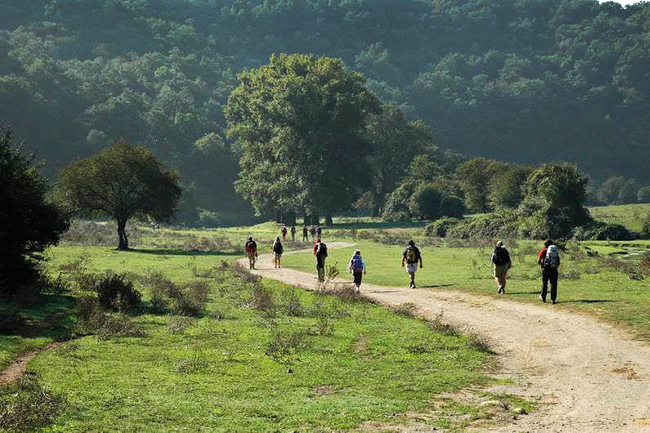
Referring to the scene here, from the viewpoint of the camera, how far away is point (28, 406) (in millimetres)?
12625

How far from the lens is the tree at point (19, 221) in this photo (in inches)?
1069

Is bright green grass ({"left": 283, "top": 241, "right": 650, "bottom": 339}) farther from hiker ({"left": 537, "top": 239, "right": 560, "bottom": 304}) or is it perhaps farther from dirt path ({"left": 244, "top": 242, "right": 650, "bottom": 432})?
dirt path ({"left": 244, "top": 242, "right": 650, "bottom": 432})

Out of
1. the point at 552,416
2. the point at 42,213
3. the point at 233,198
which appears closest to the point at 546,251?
the point at 552,416

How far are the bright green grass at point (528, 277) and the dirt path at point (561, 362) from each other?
1.20 m

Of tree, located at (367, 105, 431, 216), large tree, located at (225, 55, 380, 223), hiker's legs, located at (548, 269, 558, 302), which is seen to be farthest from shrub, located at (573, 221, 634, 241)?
tree, located at (367, 105, 431, 216)

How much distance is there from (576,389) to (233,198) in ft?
480

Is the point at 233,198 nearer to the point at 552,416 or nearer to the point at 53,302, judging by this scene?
the point at 53,302

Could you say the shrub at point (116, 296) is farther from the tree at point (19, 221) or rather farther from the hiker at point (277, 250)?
the hiker at point (277, 250)

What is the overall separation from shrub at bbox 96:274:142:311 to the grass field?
0.65 metres

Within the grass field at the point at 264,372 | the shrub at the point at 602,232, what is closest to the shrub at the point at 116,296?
the grass field at the point at 264,372

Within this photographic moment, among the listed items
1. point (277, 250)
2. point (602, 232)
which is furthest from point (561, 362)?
point (602, 232)

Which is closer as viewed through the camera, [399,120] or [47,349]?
[47,349]

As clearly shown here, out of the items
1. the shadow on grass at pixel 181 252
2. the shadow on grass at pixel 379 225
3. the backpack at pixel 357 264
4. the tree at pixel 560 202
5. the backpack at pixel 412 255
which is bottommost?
the shadow on grass at pixel 181 252

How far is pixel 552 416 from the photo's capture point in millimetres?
13773
